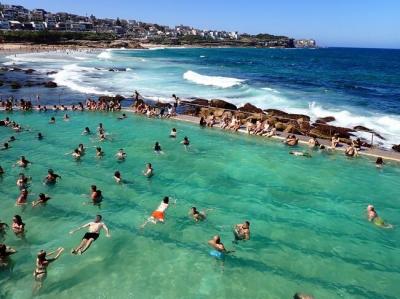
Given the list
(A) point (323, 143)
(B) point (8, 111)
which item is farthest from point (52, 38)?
(A) point (323, 143)

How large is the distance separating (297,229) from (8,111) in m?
28.6

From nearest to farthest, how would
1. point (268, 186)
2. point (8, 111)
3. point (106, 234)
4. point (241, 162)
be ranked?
point (106, 234), point (268, 186), point (241, 162), point (8, 111)

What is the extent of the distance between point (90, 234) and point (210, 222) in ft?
15.8

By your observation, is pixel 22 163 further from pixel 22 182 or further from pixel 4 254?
pixel 4 254

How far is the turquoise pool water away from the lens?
41.9ft

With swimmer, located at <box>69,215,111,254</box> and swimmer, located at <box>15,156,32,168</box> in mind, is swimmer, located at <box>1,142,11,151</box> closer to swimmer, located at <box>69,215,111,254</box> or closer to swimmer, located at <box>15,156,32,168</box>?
swimmer, located at <box>15,156,32,168</box>

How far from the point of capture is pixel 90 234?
574 inches

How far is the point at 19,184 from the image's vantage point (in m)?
19.2

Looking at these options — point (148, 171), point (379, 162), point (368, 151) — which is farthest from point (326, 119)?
point (148, 171)

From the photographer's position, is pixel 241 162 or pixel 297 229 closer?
pixel 297 229

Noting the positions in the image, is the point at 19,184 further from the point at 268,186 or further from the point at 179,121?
the point at 179,121

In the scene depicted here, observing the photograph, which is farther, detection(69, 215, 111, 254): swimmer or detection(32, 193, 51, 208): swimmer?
detection(32, 193, 51, 208): swimmer

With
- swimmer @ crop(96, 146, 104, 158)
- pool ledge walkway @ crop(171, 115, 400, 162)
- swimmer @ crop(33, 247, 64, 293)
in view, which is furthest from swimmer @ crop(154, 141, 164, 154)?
swimmer @ crop(33, 247, 64, 293)

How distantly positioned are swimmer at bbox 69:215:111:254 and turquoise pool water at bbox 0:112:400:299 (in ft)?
0.85
